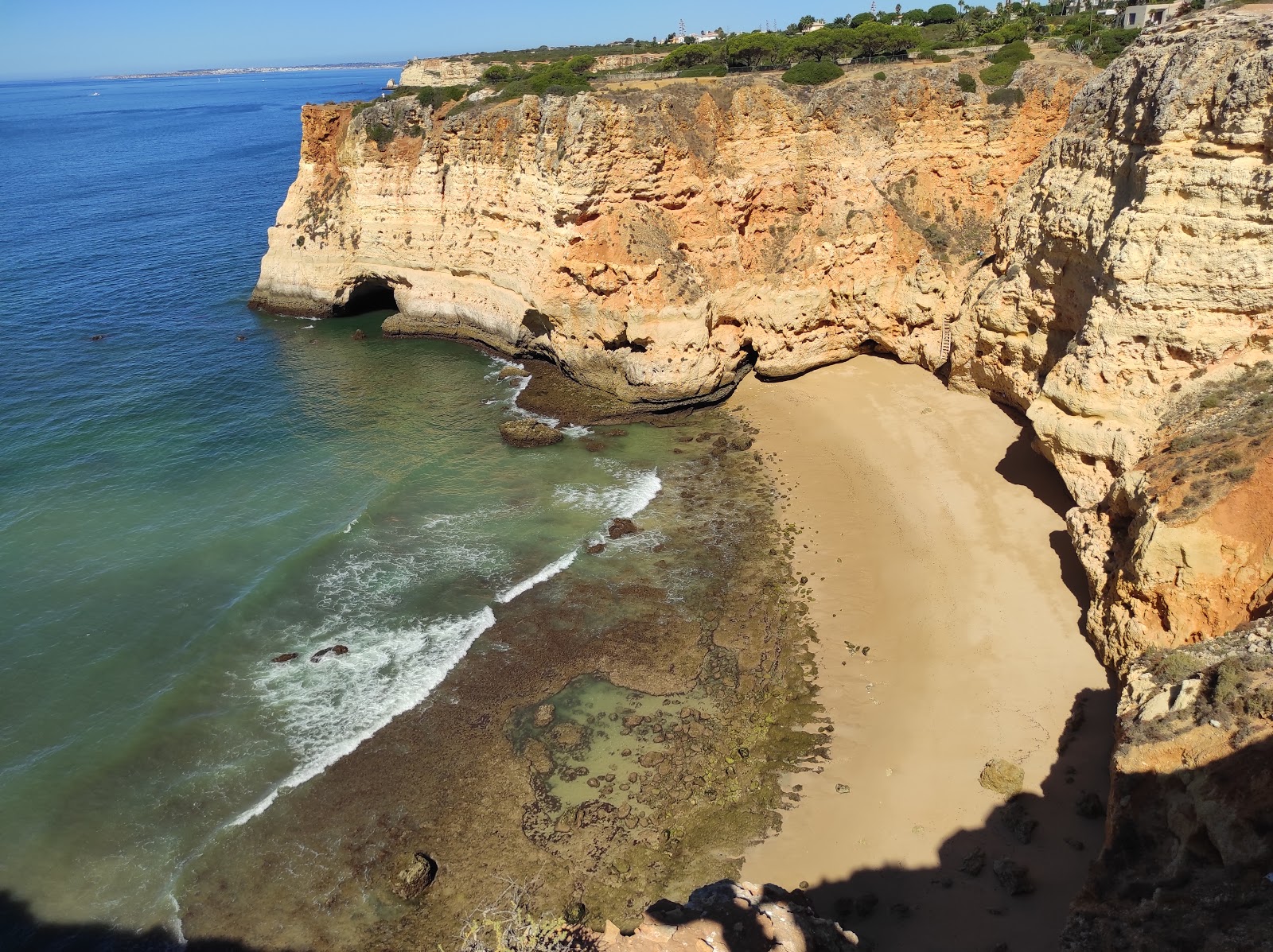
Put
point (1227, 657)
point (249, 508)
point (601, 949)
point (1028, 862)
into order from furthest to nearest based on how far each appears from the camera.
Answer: point (249, 508)
point (1028, 862)
point (1227, 657)
point (601, 949)

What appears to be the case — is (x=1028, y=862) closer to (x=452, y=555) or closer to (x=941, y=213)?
(x=452, y=555)

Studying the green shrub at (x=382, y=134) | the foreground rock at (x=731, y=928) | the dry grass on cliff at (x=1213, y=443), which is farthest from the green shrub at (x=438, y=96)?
the foreground rock at (x=731, y=928)

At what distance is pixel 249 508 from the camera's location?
79.5 ft

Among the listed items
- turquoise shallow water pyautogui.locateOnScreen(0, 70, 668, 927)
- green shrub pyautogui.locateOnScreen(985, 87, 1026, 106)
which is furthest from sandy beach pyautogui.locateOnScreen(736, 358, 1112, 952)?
green shrub pyautogui.locateOnScreen(985, 87, 1026, 106)

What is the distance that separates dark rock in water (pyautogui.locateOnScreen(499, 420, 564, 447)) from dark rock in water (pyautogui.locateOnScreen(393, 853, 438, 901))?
50.2 ft

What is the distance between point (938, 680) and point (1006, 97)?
22493 millimetres

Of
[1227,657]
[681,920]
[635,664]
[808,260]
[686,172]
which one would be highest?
[686,172]

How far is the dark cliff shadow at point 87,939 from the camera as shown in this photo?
13.1 meters

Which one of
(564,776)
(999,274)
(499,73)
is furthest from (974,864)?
(499,73)

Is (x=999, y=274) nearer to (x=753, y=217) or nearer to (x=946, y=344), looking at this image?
(x=946, y=344)

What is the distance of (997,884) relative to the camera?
1240 centimetres

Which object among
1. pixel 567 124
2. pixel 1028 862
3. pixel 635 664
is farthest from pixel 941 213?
pixel 1028 862

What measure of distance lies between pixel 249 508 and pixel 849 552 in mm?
17225

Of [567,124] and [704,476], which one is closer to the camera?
[704,476]
